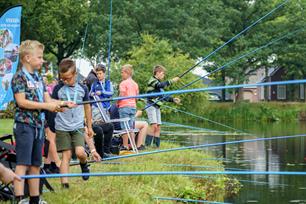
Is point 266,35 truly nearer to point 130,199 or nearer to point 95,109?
point 95,109

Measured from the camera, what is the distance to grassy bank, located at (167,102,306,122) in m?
41.0

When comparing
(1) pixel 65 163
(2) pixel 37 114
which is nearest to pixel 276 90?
(1) pixel 65 163

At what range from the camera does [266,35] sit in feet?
156

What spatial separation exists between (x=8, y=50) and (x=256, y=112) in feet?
98.8

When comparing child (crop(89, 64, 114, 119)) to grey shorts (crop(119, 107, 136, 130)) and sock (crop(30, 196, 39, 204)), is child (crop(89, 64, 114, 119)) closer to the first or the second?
grey shorts (crop(119, 107, 136, 130))

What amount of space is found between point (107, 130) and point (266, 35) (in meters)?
38.9

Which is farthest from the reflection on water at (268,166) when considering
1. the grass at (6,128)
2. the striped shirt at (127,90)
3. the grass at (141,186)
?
the grass at (6,128)

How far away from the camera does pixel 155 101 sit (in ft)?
35.8

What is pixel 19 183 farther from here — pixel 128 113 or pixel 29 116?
pixel 128 113

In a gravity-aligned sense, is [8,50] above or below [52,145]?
above

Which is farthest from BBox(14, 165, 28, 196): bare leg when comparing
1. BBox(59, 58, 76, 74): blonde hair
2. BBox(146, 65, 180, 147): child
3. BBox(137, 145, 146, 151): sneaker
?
BBox(137, 145, 146, 151): sneaker

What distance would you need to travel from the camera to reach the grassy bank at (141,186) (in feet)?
21.2

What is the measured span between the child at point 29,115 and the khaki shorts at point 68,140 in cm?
105

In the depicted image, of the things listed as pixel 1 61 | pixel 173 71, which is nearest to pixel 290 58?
pixel 173 71
